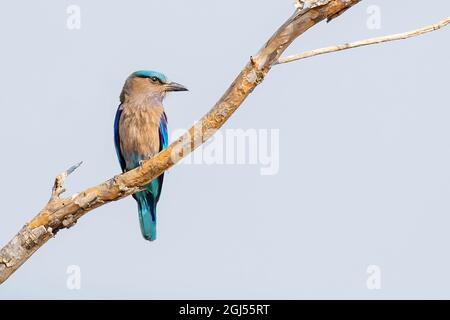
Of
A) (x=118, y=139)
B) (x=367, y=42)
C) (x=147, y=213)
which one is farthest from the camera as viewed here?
(x=118, y=139)

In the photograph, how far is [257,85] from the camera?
5.12 m

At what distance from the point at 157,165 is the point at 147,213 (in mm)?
2594

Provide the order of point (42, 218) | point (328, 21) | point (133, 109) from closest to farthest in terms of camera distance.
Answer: point (328, 21) → point (42, 218) → point (133, 109)

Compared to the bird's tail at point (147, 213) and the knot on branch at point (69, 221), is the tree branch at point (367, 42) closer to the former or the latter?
the knot on branch at point (69, 221)

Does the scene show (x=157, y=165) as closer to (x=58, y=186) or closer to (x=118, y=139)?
(x=58, y=186)

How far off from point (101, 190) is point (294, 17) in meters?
1.74

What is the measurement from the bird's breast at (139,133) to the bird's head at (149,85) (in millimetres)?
189

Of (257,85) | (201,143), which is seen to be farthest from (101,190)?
(257,85)

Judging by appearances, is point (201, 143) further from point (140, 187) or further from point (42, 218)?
point (42, 218)

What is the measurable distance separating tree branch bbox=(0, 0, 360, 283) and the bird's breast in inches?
95.6

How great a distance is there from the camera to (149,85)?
8383mm

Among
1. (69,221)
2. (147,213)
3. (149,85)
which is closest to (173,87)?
(149,85)

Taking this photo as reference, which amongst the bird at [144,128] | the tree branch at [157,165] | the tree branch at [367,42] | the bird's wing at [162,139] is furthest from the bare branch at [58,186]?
the bird's wing at [162,139]

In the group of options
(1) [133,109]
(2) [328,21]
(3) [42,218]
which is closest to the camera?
(2) [328,21]
